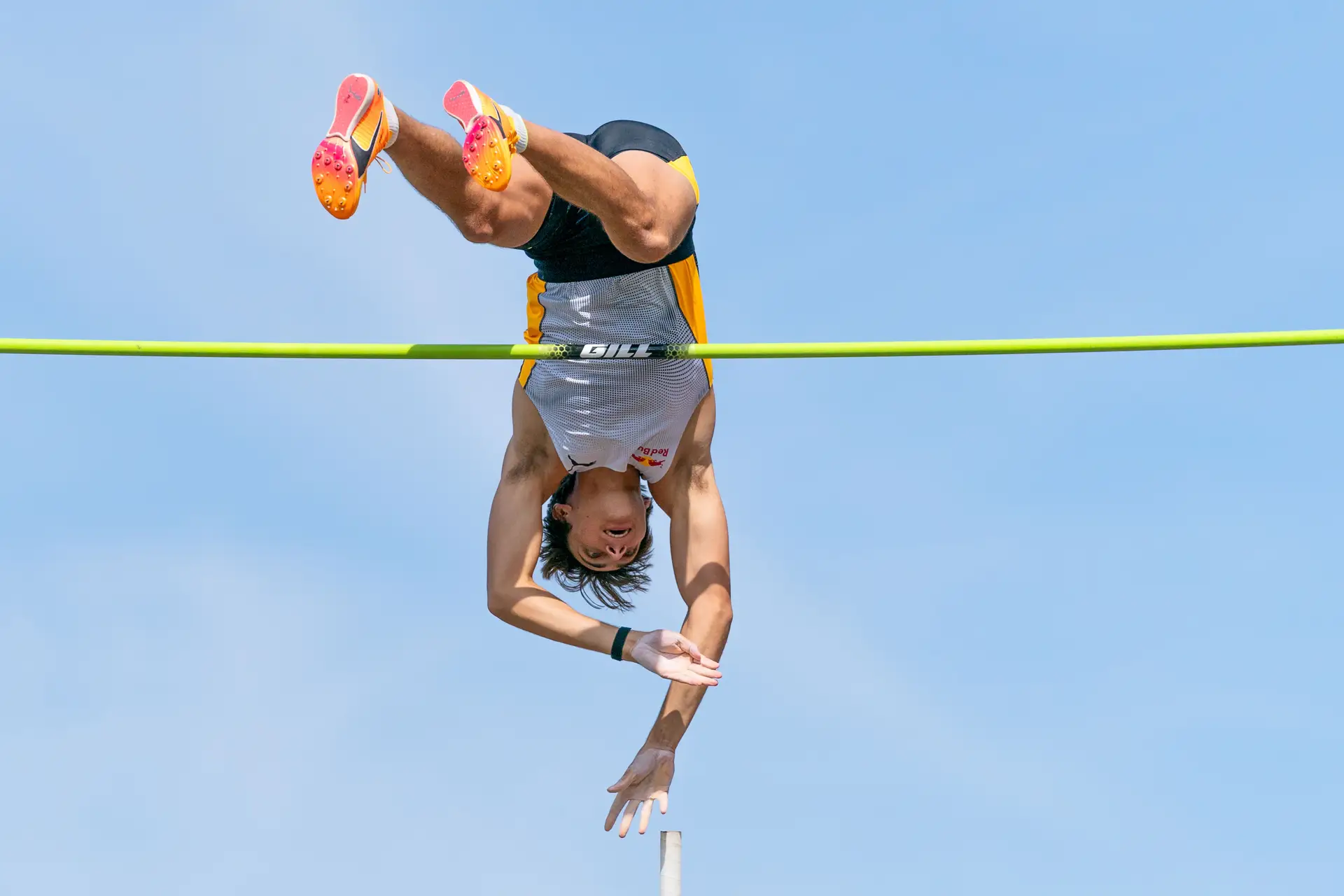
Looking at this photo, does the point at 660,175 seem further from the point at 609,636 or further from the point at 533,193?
the point at 609,636

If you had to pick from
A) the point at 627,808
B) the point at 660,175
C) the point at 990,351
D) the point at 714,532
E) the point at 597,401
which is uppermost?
the point at 660,175

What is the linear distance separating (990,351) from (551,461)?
1917 mm

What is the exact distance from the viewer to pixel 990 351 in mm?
6109

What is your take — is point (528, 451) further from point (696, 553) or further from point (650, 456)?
point (696, 553)

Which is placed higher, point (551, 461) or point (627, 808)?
point (551, 461)

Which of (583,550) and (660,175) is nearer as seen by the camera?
(660,175)

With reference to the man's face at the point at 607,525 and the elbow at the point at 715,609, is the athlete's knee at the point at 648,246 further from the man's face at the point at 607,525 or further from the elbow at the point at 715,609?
the elbow at the point at 715,609

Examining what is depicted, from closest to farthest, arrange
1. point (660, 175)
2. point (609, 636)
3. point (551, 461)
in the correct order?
1. point (660, 175)
2. point (609, 636)
3. point (551, 461)

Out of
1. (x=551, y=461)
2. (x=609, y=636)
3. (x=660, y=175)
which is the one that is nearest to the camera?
(x=660, y=175)

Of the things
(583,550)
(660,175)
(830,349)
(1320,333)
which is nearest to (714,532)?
(583,550)

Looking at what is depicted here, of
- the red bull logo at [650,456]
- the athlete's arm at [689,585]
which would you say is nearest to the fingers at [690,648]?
the athlete's arm at [689,585]

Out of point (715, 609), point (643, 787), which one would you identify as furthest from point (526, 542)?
point (643, 787)

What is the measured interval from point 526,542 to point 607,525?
0.37 meters

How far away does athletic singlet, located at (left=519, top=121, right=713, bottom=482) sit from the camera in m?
6.29
